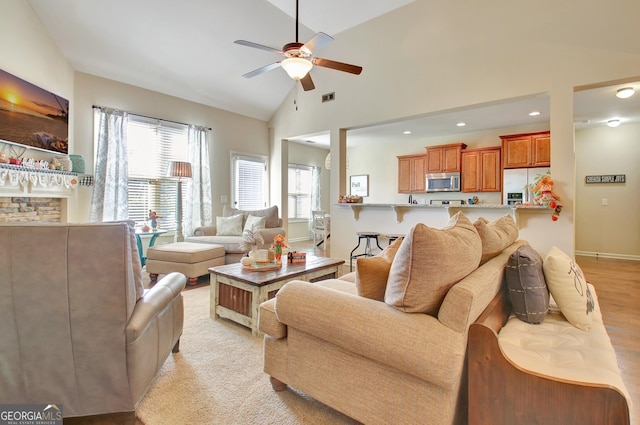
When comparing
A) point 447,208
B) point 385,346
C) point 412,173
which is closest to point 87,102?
point 385,346

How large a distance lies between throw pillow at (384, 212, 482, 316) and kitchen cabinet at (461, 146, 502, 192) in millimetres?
5930

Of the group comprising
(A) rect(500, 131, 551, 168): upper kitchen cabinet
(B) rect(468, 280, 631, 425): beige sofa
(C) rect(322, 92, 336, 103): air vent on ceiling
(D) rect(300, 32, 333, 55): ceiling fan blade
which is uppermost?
(C) rect(322, 92, 336, 103): air vent on ceiling

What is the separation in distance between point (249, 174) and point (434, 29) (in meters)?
4.12

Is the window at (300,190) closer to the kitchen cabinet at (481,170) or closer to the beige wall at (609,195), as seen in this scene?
the kitchen cabinet at (481,170)

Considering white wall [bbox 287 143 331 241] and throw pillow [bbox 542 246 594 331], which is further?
white wall [bbox 287 143 331 241]

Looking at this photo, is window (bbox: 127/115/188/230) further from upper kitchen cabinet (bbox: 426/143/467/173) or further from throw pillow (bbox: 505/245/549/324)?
upper kitchen cabinet (bbox: 426/143/467/173)

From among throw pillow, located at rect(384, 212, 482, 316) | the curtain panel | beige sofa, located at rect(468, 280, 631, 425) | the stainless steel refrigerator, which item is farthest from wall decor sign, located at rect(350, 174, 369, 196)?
throw pillow, located at rect(384, 212, 482, 316)

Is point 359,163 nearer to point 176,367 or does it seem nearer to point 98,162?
point 98,162

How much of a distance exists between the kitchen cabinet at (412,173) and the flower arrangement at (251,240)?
449 cm

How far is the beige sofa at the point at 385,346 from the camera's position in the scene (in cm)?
120

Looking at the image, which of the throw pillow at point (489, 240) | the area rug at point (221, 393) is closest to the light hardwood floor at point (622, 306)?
the throw pillow at point (489, 240)

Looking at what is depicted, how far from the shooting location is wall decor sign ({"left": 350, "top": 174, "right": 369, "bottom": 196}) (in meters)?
8.65

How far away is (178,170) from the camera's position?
4801 mm

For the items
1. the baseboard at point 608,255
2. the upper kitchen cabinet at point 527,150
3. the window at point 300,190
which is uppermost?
the upper kitchen cabinet at point 527,150
